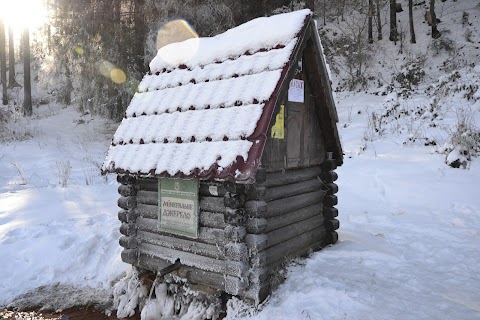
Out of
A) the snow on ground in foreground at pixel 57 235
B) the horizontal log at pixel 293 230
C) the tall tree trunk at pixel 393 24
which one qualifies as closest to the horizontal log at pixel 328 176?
the horizontal log at pixel 293 230

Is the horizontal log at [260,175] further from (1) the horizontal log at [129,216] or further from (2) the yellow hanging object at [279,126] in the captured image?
(1) the horizontal log at [129,216]

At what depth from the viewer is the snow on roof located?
4070mm

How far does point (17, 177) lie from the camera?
11852 millimetres

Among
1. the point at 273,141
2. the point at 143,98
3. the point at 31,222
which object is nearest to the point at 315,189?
the point at 273,141

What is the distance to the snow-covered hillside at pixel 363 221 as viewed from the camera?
4148 mm

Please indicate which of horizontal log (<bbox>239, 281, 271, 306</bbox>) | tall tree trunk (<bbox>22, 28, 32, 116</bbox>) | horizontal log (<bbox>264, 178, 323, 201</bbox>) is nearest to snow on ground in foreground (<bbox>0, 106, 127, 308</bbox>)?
horizontal log (<bbox>239, 281, 271, 306</bbox>)

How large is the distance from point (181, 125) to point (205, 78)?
74 cm

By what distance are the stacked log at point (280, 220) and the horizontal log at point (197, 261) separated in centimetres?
16

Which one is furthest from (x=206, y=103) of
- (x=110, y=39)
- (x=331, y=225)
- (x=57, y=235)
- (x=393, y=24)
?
(x=393, y=24)

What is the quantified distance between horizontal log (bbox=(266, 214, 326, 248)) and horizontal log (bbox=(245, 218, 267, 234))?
320 millimetres

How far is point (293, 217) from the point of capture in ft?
16.5

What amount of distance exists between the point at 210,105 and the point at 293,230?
2.02 meters

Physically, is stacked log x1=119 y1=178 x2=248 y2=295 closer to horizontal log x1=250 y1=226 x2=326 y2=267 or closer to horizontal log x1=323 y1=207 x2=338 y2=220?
horizontal log x1=250 y1=226 x2=326 y2=267

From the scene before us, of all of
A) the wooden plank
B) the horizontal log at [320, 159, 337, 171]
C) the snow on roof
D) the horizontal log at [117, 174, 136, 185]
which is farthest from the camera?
the horizontal log at [320, 159, 337, 171]
